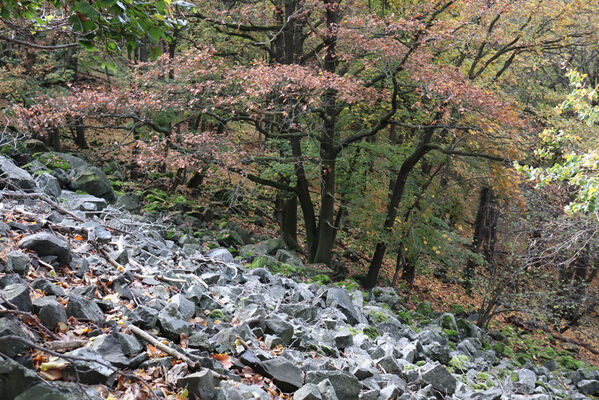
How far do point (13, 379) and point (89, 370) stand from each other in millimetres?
477

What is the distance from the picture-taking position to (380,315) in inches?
329

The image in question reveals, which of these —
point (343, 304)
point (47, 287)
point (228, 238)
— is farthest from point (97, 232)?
point (228, 238)

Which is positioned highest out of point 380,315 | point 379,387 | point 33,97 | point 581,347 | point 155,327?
point 33,97

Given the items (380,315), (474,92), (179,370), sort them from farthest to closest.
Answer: (474,92)
(380,315)
(179,370)

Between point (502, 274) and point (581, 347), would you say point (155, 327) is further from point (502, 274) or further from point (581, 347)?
point (581, 347)

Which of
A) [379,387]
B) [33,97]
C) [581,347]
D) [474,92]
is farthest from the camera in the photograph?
[581,347]

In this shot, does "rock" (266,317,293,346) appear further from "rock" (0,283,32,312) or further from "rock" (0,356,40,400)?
"rock" (0,356,40,400)

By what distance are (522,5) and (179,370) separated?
12591mm

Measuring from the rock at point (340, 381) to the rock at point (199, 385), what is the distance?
1186mm

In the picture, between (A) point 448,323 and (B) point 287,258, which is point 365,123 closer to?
(B) point 287,258

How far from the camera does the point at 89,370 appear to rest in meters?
2.82

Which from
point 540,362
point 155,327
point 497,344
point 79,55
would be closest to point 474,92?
point 497,344

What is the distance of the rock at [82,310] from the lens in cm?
355

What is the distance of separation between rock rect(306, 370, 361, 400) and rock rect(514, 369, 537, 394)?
3526 mm
